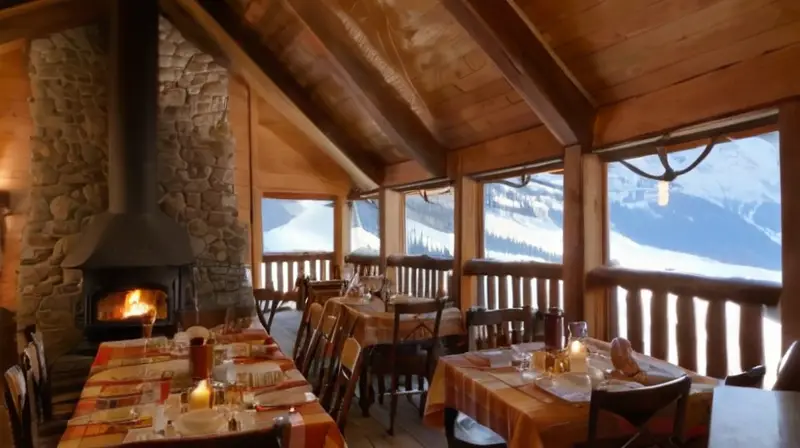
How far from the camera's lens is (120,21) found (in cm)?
509

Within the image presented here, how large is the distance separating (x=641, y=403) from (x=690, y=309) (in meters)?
1.83

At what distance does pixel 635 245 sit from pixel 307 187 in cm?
461

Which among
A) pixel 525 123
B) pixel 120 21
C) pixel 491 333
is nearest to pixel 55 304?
pixel 120 21

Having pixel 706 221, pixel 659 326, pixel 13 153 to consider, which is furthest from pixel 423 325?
pixel 13 153

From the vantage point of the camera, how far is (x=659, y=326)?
342 centimetres

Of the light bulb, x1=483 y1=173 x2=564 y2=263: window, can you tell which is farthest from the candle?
x1=483 y1=173 x2=564 y2=263: window

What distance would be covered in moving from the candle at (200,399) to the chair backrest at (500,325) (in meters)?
1.62

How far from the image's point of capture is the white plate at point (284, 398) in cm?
198

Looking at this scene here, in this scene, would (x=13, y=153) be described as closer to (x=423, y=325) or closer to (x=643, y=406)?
(x=423, y=325)

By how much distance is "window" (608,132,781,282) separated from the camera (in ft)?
9.80

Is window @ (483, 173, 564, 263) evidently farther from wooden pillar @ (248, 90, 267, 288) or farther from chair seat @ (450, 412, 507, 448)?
wooden pillar @ (248, 90, 267, 288)

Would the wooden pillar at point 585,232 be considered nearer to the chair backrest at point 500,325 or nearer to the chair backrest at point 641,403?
the chair backrest at point 500,325

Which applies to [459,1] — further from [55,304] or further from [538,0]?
[55,304]

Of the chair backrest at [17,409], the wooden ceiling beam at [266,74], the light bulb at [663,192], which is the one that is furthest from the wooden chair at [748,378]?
the wooden ceiling beam at [266,74]
